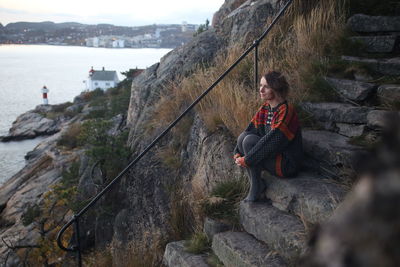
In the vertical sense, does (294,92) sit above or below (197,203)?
above

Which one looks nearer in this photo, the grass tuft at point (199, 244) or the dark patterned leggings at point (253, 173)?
the dark patterned leggings at point (253, 173)

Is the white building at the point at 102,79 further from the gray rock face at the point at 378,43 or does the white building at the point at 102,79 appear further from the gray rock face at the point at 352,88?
the gray rock face at the point at 352,88

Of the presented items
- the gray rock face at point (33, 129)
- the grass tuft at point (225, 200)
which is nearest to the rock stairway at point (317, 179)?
the grass tuft at point (225, 200)

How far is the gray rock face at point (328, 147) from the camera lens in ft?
11.3

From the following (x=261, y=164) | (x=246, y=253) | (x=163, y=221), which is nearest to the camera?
(x=246, y=253)

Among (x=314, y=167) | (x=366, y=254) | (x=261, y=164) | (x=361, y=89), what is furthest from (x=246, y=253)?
(x=366, y=254)

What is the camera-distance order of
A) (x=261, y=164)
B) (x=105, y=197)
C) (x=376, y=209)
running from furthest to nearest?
(x=105, y=197)
(x=261, y=164)
(x=376, y=209)

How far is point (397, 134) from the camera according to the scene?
56 cm

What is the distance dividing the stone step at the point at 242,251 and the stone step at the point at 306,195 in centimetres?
39

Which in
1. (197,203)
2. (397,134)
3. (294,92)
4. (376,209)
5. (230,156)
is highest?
(397,134)

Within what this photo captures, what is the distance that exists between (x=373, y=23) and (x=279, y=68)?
54.0 inches

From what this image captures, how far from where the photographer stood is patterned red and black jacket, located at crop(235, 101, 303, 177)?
11.1 ft

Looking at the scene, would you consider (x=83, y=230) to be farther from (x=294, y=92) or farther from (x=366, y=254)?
(x=366, y=254)

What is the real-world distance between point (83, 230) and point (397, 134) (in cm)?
941
